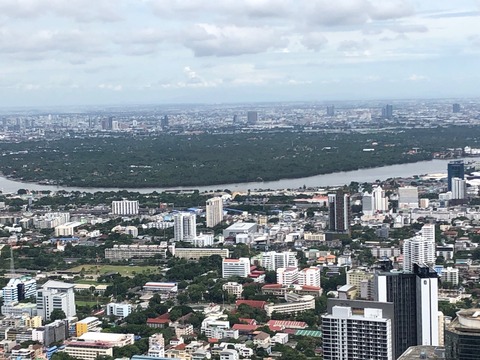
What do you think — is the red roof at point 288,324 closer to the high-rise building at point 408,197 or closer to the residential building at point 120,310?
the residential building at point 120,310

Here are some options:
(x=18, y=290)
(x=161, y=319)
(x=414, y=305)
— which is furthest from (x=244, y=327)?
(x=414, y=305)

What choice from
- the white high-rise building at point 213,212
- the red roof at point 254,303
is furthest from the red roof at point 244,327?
the white high-rise building at point 213,212

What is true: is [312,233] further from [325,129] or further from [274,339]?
[325,129]

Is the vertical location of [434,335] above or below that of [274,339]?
above

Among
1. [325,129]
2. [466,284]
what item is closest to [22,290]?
[466,284]

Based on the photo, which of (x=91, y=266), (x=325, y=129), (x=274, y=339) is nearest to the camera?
(x=274, y=339)
